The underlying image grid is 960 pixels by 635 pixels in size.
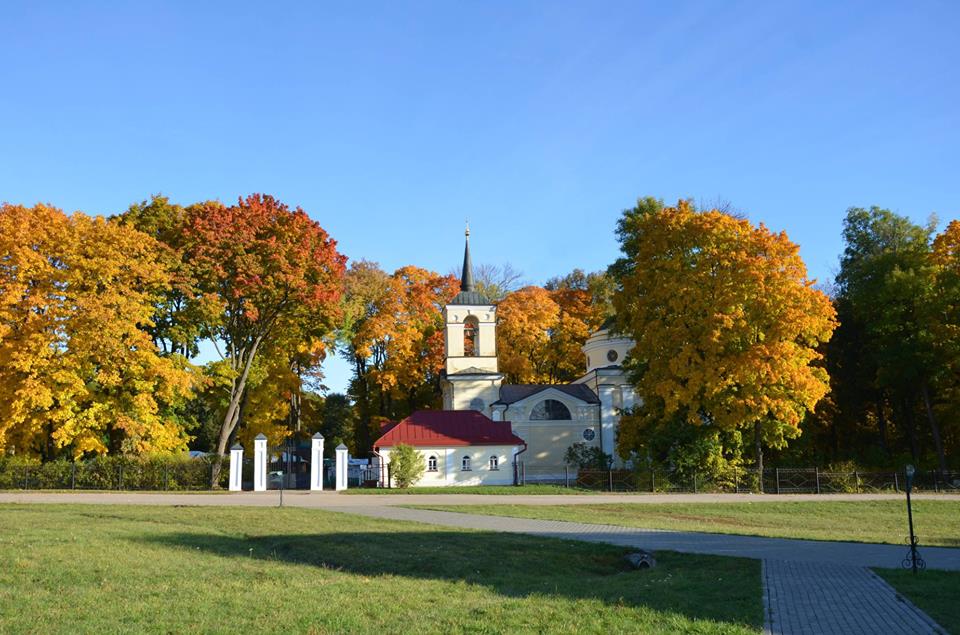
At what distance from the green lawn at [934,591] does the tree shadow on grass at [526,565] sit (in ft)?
5.99

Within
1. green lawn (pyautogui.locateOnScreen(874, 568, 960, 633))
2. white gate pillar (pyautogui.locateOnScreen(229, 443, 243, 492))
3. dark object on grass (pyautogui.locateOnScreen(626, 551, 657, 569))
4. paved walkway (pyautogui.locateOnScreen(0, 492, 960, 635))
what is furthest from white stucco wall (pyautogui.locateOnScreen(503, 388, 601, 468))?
green lawn (pyautogui.locateOnScreen(874, 568, 960, 633))

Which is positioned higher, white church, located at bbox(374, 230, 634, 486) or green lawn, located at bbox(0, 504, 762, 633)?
white church, located at bbox(374, 230, 634, 486)

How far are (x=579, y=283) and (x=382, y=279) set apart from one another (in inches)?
787

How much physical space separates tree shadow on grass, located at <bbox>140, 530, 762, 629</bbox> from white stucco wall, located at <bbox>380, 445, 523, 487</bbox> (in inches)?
807

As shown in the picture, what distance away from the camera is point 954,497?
90.0 ft

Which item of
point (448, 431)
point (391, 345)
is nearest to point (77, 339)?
point (448, 431)

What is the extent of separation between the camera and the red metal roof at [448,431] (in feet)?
120

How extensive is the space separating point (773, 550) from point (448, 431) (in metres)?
24.8

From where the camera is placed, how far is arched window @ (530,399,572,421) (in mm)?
42172

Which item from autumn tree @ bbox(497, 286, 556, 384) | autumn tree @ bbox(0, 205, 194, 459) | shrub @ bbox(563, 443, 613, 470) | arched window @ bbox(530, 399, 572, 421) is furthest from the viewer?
autumn tree @ bbox(497, 286, 556, 384)

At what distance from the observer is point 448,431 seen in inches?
1481

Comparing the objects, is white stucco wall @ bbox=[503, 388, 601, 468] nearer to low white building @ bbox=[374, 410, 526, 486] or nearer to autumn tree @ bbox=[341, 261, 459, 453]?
low white building @ bbox=[374, 410, 526, 486]

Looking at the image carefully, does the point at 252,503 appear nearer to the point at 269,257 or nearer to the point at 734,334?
the point at 269,257

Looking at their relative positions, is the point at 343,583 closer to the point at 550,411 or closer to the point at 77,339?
the point at 77,339
